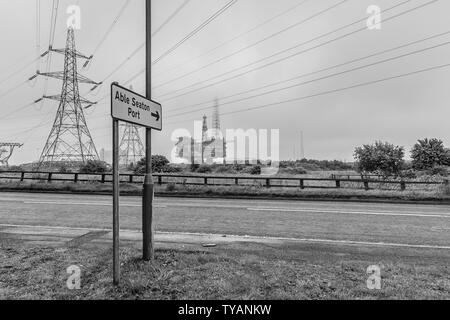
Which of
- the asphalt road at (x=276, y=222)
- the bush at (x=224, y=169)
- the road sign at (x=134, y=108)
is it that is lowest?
the asphalt road at (x=276, y=222)

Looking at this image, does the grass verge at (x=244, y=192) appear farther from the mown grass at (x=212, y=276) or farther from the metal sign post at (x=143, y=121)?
the metal sign post at (x=143, y=121)

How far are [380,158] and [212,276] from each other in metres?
36.1

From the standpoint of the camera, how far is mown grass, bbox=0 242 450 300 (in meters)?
3.39

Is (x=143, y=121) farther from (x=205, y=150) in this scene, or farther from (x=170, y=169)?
(x=205, y=150)

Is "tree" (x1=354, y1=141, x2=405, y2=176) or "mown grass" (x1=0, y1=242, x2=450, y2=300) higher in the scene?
"tree" (x1=354, y1=141, x2=405, y2=176)

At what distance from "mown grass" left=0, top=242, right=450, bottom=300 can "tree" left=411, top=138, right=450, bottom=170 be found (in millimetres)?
46914

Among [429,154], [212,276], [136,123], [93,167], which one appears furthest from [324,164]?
[136,123]

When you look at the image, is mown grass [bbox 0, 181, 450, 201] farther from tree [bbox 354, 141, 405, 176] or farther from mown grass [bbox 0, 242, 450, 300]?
tree [bbox 354, 141, 405, 176]

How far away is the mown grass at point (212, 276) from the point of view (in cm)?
339

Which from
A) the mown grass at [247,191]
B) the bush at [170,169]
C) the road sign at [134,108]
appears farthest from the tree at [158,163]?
the road sign at [134,108]

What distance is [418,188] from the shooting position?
55.2 ft

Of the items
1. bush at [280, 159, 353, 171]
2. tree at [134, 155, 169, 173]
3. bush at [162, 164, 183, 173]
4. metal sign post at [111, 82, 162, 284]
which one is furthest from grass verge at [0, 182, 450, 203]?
bush at [280, 159, 353, 171]

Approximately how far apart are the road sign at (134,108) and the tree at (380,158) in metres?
35.0

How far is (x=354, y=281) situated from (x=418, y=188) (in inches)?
640
